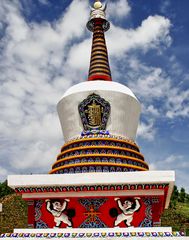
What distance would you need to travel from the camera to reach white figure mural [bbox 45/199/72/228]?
10148 millimetres

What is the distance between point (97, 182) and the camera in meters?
9.82

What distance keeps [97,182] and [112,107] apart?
375cm

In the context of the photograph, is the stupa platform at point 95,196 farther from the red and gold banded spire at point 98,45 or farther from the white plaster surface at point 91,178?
the red and gold banded spire at point 98,45

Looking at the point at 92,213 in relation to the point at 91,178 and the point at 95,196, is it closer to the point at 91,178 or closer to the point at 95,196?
the point at 95,196

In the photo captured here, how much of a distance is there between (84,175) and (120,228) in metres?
1.58

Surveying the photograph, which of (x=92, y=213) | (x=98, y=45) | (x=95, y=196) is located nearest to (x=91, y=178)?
(x=95, y=196)

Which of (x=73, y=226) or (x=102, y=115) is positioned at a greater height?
(x=102, y=115)

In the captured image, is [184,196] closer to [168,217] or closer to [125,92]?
[168,217]

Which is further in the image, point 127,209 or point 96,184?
point 127,209

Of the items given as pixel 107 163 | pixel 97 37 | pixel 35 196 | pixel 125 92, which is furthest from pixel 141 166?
pixel 97 37

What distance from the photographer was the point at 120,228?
9281 millimetres

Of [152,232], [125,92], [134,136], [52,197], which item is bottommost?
[152,232]

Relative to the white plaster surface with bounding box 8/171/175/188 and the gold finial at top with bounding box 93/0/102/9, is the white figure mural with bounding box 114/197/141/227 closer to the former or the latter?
the white plaster surface with bounding box 8/171/175/188

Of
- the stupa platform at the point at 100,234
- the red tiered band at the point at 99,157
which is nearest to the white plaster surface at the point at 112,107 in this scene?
the red tiered band at the point at 99,157
